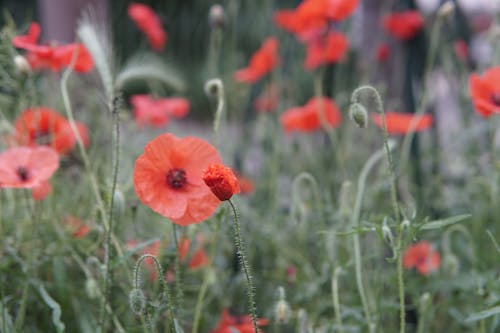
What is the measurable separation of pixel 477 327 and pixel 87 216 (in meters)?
0.82

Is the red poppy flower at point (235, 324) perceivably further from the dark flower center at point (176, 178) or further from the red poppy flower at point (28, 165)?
the red poppy flower at point (28, 165)

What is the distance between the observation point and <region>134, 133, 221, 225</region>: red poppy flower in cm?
89

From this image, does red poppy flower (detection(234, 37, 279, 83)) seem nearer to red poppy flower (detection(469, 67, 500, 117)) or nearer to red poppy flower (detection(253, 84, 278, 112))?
red poppy flower (detection(253, 84, 278, 112))

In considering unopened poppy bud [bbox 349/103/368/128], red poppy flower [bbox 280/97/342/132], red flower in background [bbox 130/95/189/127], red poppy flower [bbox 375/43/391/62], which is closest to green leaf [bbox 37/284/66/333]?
unopened poppy bud [bbox 349/103/368/128]

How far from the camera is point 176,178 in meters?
0.97

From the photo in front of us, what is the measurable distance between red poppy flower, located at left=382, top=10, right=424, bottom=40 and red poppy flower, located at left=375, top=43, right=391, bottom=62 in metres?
0.06

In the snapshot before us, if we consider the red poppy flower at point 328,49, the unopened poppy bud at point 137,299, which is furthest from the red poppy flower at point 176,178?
the red poppy flower at point 328,49

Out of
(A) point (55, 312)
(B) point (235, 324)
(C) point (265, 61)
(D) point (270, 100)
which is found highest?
(C) point (265, 61)

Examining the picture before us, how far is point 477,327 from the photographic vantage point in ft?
4.06

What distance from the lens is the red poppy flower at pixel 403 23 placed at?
204 cm

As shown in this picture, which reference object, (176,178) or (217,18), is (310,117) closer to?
(217,18)

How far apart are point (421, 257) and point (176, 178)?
76cm

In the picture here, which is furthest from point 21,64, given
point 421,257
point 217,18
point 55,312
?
point 421,257

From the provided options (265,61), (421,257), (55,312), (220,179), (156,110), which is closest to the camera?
(220,179)
